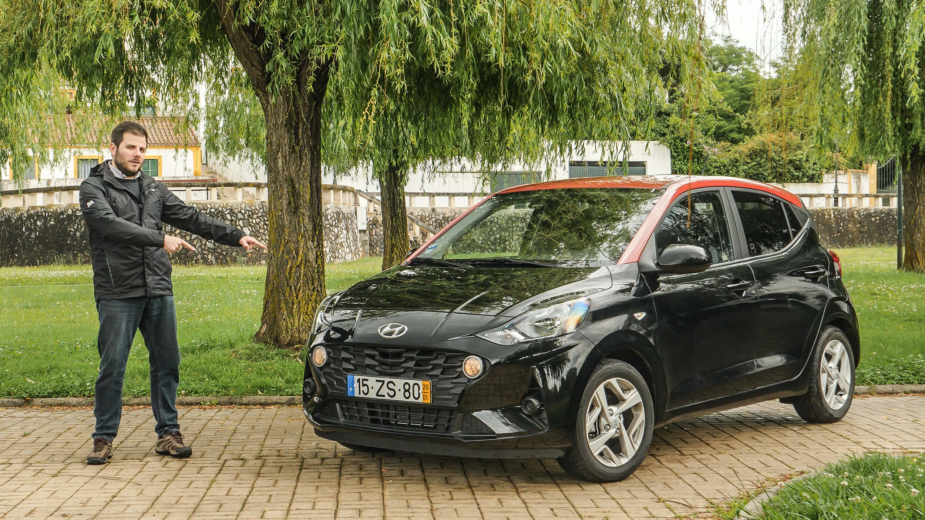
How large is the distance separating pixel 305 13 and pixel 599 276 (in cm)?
426

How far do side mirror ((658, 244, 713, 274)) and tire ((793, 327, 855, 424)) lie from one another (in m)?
1.77

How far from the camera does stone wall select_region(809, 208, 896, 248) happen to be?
48.8 metres

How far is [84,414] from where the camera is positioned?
7.81 meters

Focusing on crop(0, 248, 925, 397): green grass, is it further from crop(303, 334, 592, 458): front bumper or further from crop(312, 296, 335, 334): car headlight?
crop(303, 334, 592, 458): front bumper

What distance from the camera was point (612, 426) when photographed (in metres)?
5.36

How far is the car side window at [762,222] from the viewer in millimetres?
6727

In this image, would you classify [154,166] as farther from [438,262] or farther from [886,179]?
[438,262]

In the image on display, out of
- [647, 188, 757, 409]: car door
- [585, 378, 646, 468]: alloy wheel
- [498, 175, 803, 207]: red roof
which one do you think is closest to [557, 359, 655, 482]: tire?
[585, 378, 646, 468]: alloy wheel

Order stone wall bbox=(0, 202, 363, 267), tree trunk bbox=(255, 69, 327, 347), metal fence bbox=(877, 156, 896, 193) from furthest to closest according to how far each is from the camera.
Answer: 1. metal fence bbox=(877, 156, 896, 193)
2. stone wall bbox=(0, 202, 363, 267)
3. tree trunk bbox=(255, 69, 327, 347)

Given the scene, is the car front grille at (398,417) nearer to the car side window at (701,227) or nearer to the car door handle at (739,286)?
the car side window at (701,227)

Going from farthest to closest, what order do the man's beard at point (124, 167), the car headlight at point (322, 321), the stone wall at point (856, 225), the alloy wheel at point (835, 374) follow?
the stone wall at point (856, 225), the alloy wheel at point (835, 374), the man's beard at point (124, 167), the car headlight at point (322, 321)

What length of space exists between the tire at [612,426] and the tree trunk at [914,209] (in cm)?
1700

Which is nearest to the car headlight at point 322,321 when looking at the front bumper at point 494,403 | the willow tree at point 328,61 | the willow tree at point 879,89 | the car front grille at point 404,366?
the car front grille at point 404,366

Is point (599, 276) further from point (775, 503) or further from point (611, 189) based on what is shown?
point (775, 503)
